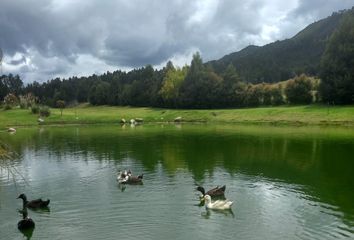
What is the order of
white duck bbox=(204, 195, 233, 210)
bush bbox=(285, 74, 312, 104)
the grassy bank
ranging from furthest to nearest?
bush bbox=(285, 74, 312, 104), the grassy bank, white duck bbox=(204, 195, 233, 210)

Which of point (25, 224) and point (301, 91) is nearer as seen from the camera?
point (25, 224)

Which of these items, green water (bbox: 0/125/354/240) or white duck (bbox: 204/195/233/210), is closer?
green water (bbox: 0/125/354/240)

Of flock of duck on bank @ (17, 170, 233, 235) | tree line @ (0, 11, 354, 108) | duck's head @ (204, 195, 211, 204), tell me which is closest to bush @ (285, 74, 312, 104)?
tree line @ (0, 11, 354, 108)

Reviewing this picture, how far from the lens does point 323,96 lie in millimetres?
114062

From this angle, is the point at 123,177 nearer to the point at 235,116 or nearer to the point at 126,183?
the point at 126,183

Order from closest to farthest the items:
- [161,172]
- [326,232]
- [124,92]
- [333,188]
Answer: [326,232] < [333,188] < [161,172] < [124,92]

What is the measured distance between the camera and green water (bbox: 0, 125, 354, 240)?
24.5 meters

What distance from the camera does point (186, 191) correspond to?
3362cm

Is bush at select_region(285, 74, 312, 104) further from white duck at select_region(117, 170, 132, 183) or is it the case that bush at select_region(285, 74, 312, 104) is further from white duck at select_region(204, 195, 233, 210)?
white duck at select_region(204, 195, 233, 210)

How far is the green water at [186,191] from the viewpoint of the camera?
80.5ft

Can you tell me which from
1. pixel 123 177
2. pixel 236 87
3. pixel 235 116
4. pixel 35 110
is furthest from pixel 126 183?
pixel 236 87

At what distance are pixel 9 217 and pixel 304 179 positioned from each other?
22.3 metres

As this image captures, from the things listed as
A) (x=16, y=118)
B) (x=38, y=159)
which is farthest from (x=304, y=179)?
(x=16, y=118)

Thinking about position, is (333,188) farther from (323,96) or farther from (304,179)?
(323,96)
